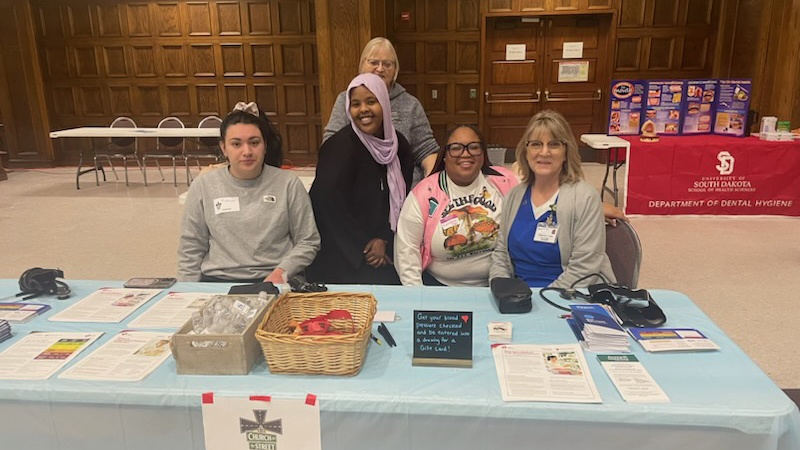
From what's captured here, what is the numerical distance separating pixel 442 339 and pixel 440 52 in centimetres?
722

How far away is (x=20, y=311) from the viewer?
69.2 inches

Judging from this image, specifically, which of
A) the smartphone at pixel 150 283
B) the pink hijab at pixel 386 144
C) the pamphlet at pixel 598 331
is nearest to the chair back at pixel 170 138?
the pink hijab at pixel 386 144

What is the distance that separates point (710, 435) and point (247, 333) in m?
1.06

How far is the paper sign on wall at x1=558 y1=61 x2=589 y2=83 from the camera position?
7.90 metres

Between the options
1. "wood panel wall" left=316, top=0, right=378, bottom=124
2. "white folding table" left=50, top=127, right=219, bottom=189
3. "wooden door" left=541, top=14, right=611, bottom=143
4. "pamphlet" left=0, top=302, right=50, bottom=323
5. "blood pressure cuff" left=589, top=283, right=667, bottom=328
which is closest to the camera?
"blood pressure cuff" left=589, top=283, right=667, bottom=328

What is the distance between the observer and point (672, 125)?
5383 mm

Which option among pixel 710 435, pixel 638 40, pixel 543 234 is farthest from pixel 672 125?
pixel 710 435

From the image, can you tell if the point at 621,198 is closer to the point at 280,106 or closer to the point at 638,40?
the point at 638,40

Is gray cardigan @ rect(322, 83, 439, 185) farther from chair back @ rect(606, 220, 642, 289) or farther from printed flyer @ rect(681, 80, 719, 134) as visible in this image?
printed flyer @ rect(681, 80, 719, 134)

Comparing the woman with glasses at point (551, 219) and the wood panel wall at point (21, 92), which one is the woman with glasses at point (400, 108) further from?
the wood panel wall at point (21, 92)

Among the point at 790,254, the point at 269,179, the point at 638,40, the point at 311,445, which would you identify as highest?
the point at 638,40

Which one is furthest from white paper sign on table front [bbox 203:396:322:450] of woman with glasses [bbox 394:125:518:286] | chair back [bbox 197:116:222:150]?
chair back [bbox 197:116:222:150]

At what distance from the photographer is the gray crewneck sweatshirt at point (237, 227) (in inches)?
89.7

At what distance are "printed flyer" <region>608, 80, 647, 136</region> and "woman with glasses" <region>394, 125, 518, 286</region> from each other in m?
3.41
